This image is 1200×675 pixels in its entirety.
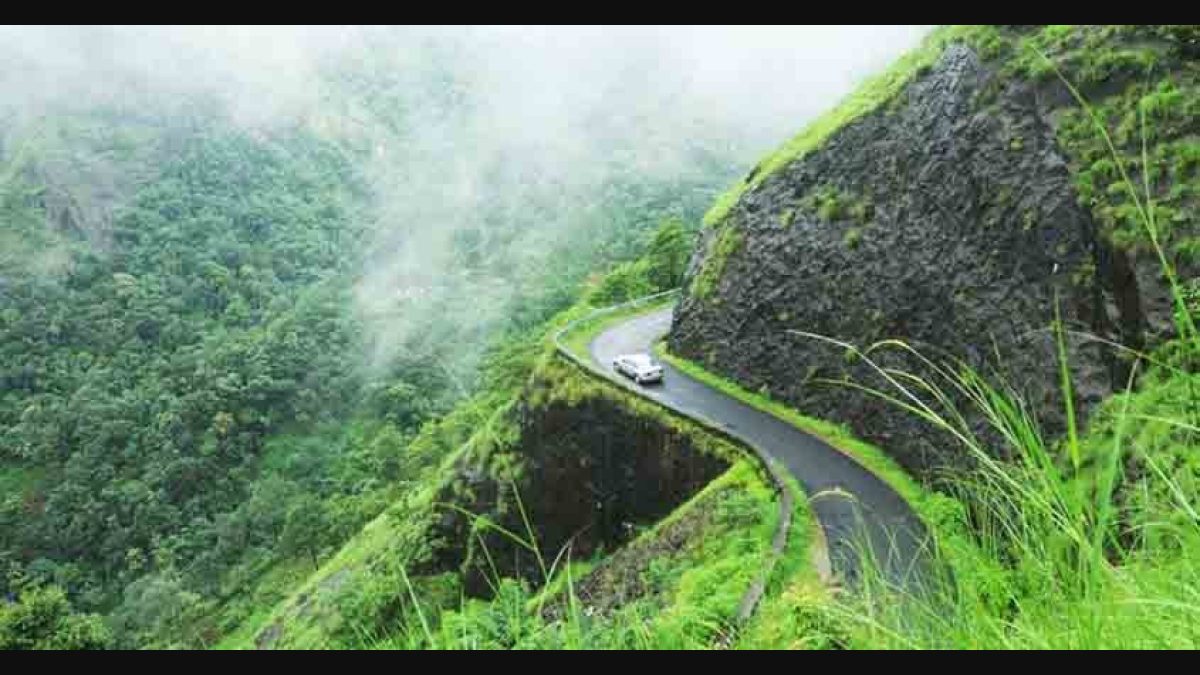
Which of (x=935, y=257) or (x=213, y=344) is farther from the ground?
(x=935, y=257)

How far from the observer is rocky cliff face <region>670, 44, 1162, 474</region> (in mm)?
13078

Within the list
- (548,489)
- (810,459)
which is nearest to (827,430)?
(810,459)

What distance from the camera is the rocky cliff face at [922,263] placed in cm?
1308

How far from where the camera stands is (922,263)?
1600 cm

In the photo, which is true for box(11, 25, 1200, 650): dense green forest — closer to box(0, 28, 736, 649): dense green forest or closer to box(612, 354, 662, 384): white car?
box(0, 28, 736, 649): dense green forest

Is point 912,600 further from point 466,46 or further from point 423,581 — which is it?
point 466,46

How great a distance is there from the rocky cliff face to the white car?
1865 mm

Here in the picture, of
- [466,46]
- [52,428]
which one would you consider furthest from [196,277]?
[466,46]

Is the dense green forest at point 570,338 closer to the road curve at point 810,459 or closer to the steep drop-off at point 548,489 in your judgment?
the steep drop-off at point 548,489

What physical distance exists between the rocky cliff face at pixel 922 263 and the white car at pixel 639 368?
186 centimetres

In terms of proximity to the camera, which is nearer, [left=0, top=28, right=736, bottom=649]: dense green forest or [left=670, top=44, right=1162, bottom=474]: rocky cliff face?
[left=670, top=44, right=1162, bottom=474]: rocky cliff face

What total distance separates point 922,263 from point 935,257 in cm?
30

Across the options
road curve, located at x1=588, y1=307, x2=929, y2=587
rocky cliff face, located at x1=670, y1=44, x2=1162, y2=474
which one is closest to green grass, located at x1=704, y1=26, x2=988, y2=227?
rocky cliff face, located at x1=670, y1=44, x2=1162, y2=474

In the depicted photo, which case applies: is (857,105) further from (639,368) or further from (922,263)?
(639,368)
